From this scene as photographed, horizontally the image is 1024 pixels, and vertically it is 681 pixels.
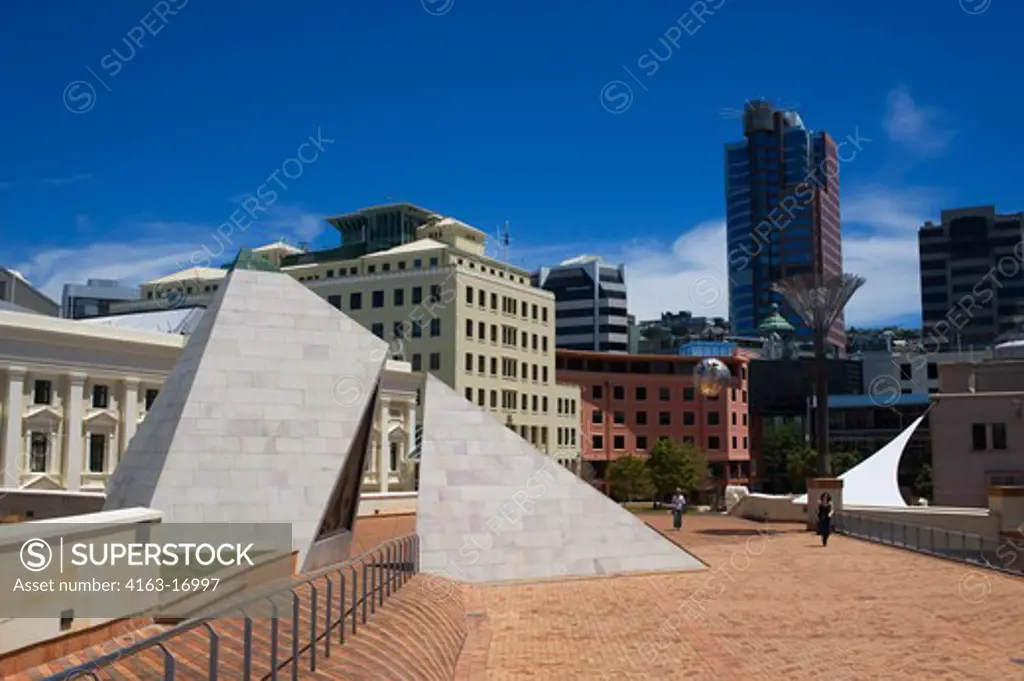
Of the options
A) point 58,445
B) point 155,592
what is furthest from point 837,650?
point 58,445

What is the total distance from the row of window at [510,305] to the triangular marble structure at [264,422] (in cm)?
5410

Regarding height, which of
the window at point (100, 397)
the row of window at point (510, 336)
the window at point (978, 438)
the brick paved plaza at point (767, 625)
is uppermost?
→ the row of window at point (510, 336)

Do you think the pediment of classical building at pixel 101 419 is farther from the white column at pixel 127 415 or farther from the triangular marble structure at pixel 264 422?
the triangular marble structure at pixel 264 422

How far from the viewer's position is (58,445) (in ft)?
138

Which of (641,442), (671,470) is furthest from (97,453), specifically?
(641,442)

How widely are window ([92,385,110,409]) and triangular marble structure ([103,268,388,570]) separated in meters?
26.4

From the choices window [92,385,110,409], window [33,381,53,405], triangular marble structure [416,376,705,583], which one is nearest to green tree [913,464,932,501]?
triangular marble structure [416,376,705,583]

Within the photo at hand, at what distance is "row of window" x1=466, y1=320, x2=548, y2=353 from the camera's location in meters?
75.1

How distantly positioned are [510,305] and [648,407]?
2496 centimetres

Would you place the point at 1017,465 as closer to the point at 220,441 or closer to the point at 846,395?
the point at 220,441

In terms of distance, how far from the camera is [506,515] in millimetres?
22422

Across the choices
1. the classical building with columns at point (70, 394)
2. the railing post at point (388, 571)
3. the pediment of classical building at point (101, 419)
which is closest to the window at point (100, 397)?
the classical building with columns at point (70, 394)

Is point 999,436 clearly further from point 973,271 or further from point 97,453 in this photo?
point 973,271

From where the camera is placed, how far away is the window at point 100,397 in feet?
143
